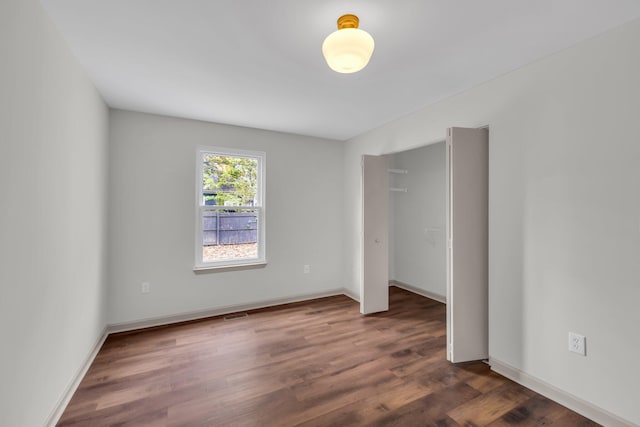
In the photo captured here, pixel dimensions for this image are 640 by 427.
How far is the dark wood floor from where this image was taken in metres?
1.88

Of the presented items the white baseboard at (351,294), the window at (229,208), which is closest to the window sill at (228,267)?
the window at (229,208)

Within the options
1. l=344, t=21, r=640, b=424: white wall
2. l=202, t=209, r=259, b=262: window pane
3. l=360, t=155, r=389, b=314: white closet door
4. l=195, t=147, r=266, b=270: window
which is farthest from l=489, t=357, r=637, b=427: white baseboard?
l=202, t=209, r=259, b=262: window pane

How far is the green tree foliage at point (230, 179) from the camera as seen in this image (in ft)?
12.3

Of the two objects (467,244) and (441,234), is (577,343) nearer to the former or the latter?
(467,244)

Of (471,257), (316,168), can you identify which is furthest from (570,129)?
(316,168)

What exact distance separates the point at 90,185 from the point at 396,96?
3017 millimetres

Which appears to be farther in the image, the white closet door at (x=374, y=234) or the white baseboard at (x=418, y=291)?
the white baseboard at (x=418, y=291)

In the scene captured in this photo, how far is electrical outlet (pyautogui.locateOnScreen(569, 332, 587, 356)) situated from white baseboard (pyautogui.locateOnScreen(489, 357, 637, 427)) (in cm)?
32

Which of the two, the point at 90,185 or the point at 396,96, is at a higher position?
the point at 396,96

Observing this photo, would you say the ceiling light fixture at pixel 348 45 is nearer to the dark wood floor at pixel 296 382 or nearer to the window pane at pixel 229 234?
the dark wood floor at pixel 296 382

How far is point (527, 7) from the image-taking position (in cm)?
159

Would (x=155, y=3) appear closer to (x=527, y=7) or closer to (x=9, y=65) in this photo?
(x=9, y=65)

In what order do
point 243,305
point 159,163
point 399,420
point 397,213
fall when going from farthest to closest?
point 397,213 → point 243,305 → point 159,163 → point 399,420

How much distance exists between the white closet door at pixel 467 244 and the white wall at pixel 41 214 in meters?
2.89
